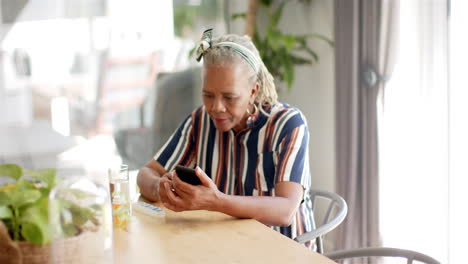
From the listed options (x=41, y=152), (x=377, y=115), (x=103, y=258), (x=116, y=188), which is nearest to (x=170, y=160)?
(x=116, y=188)

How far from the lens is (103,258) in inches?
50.1

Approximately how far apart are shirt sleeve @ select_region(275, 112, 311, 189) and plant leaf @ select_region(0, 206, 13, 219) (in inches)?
34.0

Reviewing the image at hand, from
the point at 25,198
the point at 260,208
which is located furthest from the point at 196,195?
the point at 25,198

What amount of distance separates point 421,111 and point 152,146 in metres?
1.96

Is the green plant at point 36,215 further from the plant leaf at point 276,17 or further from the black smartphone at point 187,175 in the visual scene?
the plant leaf at point 276,17

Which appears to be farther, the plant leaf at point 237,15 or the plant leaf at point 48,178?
the plant leaf at point 237,15

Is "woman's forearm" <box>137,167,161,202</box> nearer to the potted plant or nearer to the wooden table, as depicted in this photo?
the wooden table

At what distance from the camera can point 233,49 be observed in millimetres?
1924

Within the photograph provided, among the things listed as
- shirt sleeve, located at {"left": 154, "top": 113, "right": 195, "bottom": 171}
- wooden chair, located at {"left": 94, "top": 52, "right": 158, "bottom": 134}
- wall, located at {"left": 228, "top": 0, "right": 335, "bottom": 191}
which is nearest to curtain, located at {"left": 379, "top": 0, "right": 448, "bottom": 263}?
wall, located at {"left": 228, "top": 0, "right": 335, "bottom": 191}

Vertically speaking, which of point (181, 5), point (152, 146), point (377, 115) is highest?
point (181, 5)

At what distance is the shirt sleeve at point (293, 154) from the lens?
1813 mm

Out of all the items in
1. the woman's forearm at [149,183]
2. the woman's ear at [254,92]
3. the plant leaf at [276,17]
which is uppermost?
the plant leaf at [276,17]

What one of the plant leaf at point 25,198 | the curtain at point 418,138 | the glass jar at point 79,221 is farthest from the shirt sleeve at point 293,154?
the curtain at point 418,138

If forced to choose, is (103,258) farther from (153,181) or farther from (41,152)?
(41,152)
